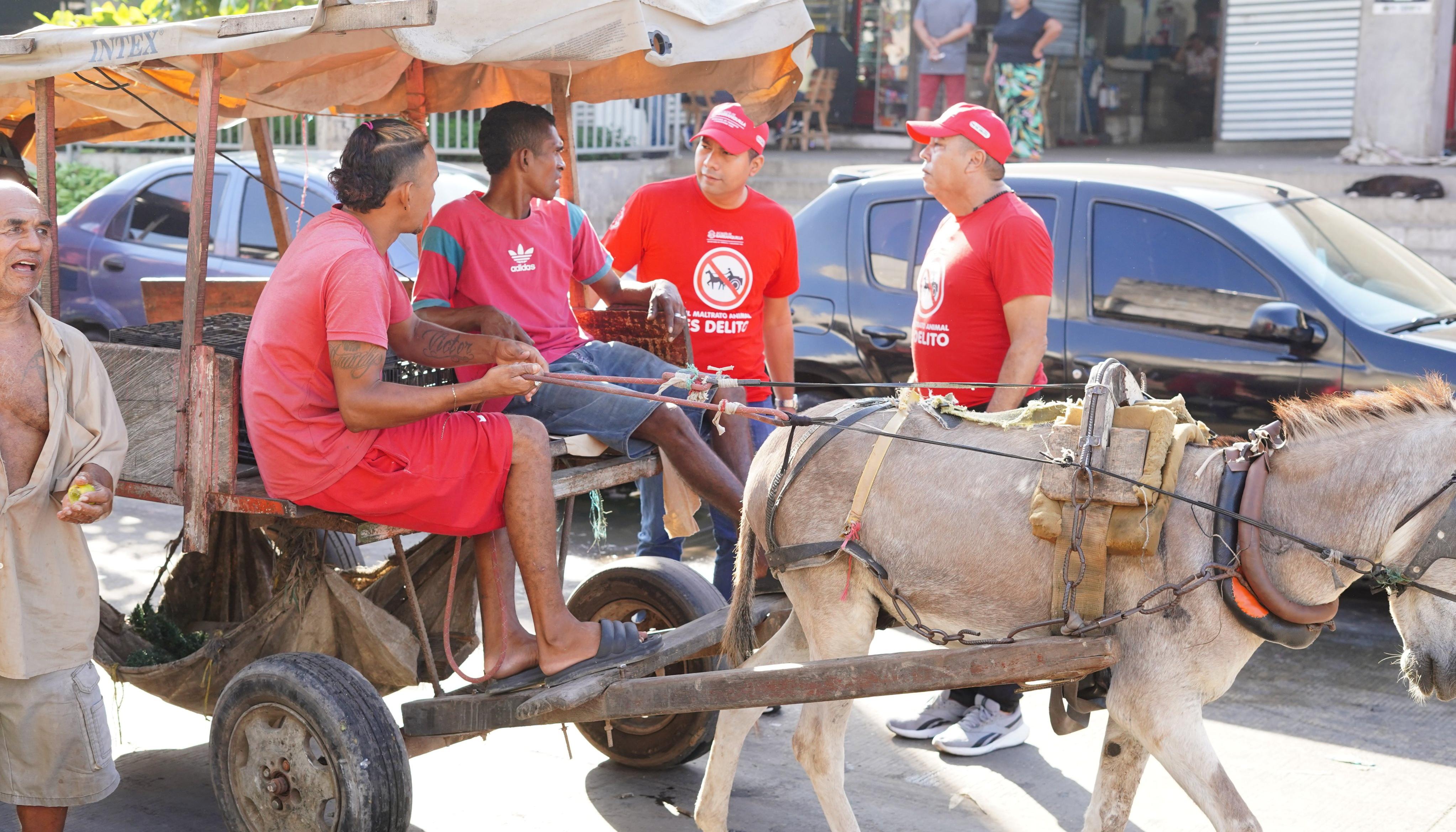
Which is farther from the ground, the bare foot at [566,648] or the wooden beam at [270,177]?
the wooden beam at [270,177]

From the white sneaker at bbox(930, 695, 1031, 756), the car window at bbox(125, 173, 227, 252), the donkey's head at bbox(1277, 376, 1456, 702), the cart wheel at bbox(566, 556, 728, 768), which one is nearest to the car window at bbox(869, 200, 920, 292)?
the white sneaker at bbox(930, 695, 1031, 756)

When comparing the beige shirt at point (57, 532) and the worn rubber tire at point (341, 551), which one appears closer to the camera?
the beige shirt at point (57, 532)

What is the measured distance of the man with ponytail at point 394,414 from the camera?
3525 millimetres

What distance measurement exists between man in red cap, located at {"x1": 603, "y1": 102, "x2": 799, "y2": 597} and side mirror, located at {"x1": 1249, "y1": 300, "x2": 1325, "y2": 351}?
2.10m

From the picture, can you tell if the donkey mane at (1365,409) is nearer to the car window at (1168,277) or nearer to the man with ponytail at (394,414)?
the man with ponytail at (394,414)

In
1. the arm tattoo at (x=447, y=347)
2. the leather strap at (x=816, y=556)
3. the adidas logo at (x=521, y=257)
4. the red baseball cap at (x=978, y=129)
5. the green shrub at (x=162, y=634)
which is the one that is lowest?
the green shrub at (x=162, y=634)

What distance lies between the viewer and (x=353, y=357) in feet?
11.5

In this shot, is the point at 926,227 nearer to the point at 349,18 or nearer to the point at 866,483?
the point at 866,483

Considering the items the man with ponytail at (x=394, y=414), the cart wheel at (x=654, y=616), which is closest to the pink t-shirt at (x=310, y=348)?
the man with ponytail at (x=394, y=414)

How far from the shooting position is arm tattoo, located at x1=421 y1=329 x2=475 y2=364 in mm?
3805

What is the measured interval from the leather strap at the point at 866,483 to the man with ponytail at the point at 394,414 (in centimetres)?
74

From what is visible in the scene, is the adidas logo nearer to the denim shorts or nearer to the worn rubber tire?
the denim shorts

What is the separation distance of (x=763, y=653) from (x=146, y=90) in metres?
3.36

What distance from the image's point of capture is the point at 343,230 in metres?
3.61
